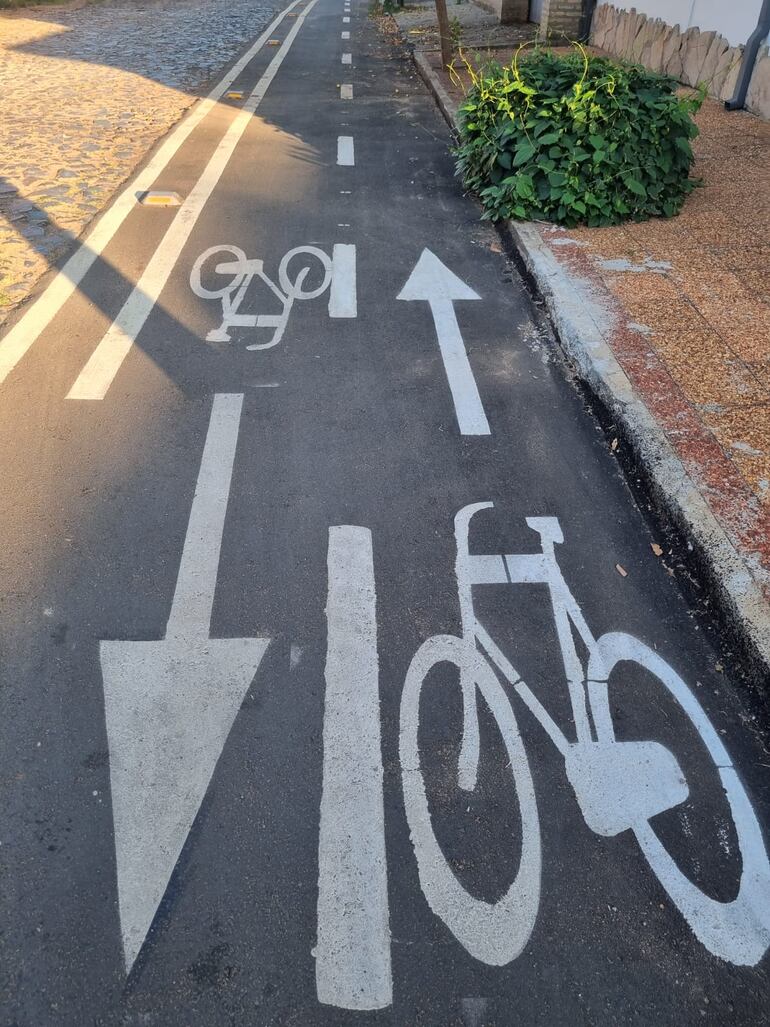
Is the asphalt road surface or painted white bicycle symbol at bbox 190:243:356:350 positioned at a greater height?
painted white bicycle symbol at bbox 190:243:356:350

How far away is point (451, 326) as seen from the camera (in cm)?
626

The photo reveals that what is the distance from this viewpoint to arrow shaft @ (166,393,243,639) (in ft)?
12.2

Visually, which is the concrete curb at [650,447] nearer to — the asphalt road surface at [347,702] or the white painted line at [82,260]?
the asphalt road surface at [347,702]

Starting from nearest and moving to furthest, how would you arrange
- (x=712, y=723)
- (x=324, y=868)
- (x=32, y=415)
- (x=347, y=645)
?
1. (x=324, y=868)
2. (x=712, y=723)
3. (x=347, y=645)
4. (x=32, y=415)

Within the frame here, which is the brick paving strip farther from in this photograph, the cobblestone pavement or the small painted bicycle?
the cobblestone pavement

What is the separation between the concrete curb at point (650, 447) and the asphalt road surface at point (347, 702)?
6.8 inches

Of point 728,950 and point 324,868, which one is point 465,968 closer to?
point 324,868

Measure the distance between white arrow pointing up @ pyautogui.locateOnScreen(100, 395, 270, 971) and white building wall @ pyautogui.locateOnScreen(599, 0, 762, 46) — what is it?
11236 millimetres

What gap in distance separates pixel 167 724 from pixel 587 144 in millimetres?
6947

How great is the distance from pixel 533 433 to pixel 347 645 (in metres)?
2.19

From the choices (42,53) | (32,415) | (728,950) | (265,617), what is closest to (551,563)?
(265,617)

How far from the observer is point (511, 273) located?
7211 mm

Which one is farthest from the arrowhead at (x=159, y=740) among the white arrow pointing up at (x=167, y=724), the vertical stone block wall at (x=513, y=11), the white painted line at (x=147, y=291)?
the vertical stone block wall at (x=513, y=11)

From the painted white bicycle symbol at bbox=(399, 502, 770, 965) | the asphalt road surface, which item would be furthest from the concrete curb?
the painted white bicycle symbol at bbox=(399, 502, 770, 965)
